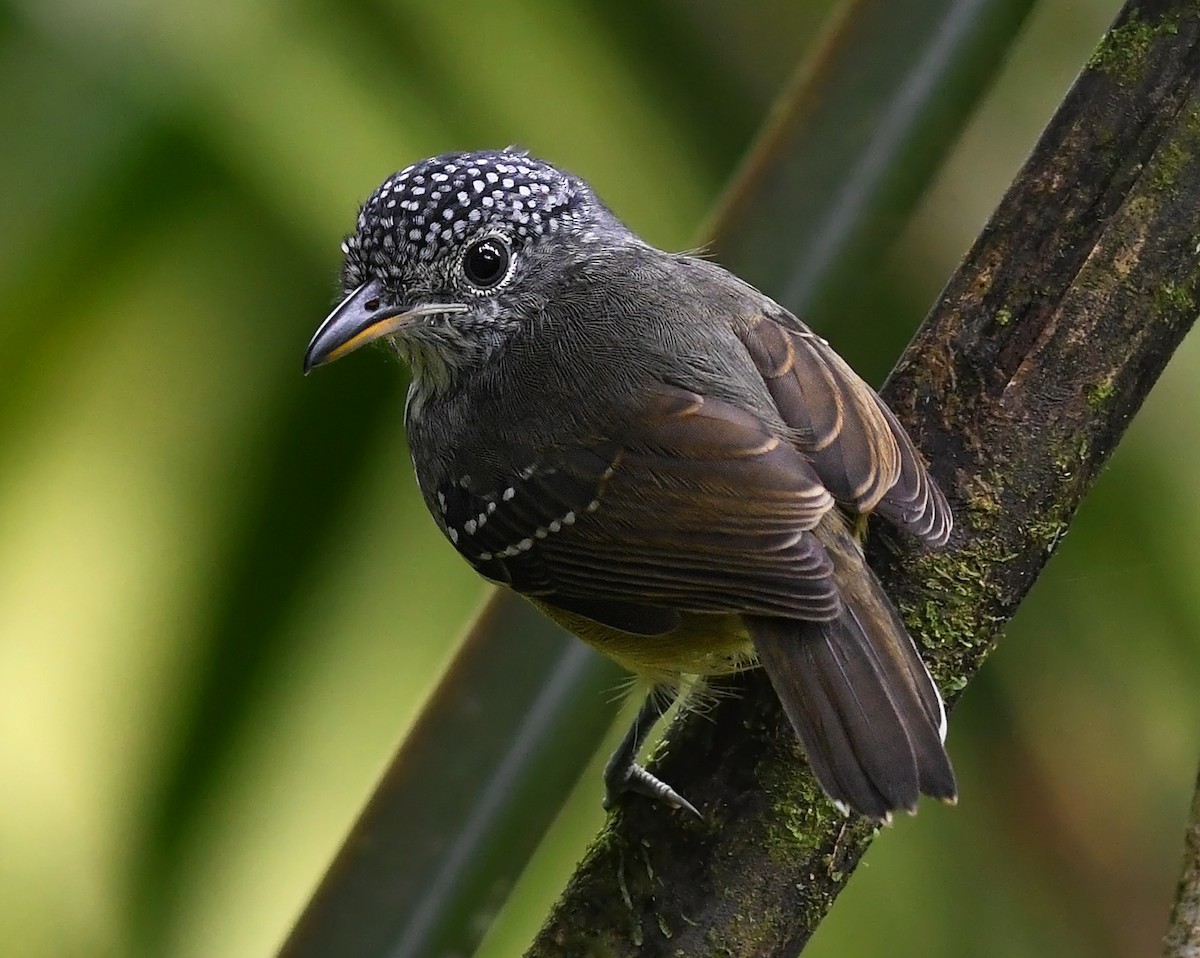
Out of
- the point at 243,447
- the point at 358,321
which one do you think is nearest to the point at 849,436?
the point at 358,321

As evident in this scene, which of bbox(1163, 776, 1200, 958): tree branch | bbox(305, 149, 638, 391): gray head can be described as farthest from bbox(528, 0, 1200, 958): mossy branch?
bbox(305, 149, 638, 391): gray head

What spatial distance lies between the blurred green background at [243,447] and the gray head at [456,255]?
0.32 meters

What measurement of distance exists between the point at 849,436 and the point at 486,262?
84cm

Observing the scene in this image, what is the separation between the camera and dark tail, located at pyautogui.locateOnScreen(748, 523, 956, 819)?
2092mm

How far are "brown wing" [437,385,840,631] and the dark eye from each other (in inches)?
17.2

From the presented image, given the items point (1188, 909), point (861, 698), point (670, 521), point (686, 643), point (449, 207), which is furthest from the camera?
point (449, 207)

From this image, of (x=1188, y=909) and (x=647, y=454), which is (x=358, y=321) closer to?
(x=647, y=454)

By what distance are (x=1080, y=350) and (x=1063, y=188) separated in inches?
11.5

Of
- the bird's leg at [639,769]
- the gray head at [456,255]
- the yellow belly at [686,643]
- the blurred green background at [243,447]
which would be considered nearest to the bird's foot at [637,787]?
the bird's leg at [639,769]

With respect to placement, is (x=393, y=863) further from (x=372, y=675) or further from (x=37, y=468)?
(x=37, y=468)

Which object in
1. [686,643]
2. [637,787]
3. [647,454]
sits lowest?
[637,787]

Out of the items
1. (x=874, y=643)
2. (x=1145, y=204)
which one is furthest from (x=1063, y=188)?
(x=874, y=643)

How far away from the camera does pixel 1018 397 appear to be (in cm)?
233

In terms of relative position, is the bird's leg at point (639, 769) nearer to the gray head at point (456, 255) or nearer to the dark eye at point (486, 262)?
the gray head at point (456, 255)
